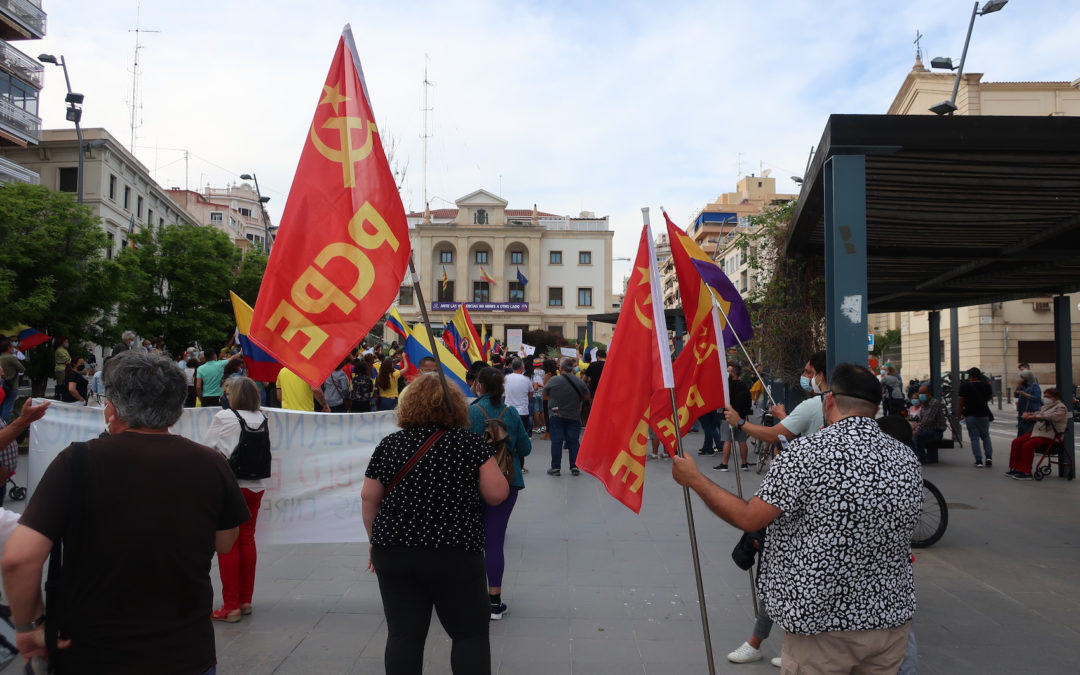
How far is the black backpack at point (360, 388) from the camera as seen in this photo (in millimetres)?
13414

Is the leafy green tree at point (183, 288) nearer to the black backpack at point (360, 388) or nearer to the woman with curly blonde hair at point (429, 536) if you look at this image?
the black backpack at point (360, 388)

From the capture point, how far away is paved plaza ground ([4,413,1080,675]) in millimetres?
4652

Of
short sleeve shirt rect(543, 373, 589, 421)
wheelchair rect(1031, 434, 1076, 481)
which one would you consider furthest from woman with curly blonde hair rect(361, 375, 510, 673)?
wheelchair rect(1031, 434, 1076, 481)

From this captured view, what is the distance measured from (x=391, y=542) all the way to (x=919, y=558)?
566cm

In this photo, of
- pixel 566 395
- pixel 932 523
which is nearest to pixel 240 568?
pixel 932 523

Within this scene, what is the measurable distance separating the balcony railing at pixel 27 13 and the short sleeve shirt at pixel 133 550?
38.4 meters

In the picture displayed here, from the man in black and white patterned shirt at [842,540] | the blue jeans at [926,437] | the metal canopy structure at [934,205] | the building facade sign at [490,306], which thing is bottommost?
the blue jeans at [926,437]

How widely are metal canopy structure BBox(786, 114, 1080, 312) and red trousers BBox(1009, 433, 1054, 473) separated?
2.54 metres

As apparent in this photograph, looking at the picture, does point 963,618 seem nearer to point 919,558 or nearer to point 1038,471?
point 919,558

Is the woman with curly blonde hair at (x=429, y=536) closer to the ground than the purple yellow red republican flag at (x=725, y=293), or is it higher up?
closer to the ground

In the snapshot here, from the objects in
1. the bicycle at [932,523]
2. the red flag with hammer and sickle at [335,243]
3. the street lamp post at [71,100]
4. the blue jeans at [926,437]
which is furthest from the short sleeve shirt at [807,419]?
the street lamp post at [71,100]

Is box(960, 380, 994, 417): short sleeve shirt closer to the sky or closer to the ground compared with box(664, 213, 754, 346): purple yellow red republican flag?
closer to the ground

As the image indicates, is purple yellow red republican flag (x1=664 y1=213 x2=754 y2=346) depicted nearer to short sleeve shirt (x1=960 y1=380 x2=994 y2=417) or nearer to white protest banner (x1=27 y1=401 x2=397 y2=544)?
white protest banner (x1=27 y1=401 x2=397 y2=544)

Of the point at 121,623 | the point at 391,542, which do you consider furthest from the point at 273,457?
the point at 121,623
